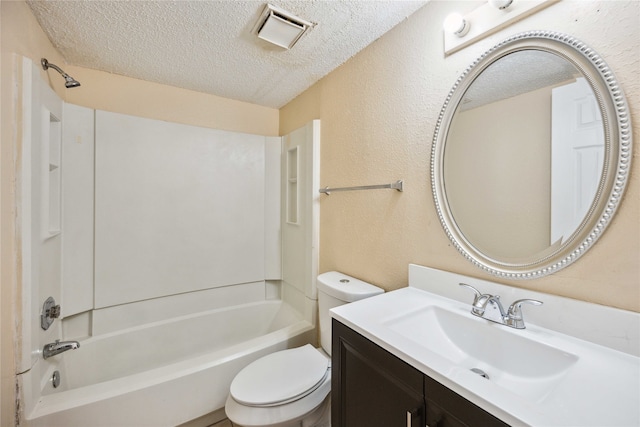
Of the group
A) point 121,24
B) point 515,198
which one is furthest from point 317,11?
point 515,198

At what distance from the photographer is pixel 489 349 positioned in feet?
2.80

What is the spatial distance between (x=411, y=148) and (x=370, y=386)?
3.23ft

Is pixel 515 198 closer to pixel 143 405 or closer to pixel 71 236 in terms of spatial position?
pixel 143 405

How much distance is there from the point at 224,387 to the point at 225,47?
1923 millimetres

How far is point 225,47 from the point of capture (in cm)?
152

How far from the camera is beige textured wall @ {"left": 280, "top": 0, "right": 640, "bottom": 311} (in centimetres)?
69

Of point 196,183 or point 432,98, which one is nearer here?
point 432,98

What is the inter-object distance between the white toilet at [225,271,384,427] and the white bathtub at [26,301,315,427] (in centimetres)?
23

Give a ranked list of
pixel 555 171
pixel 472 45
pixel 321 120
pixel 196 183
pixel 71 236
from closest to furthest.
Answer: pixel 555 171 → pixel 472 45 → pixel 71 236 → pixel 321 120 → pixel 196 183

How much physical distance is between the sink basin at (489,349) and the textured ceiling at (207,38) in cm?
136

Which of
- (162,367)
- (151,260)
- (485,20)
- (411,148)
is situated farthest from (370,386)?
(151,260)

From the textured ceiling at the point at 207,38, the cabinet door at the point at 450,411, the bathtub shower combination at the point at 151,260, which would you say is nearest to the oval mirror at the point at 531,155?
the cabinet door at the point at 450,411

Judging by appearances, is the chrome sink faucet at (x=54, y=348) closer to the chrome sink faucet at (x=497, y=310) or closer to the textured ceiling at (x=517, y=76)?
the chrome sink faucet at (x=497, y=310)

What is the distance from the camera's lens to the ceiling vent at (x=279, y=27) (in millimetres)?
1231
